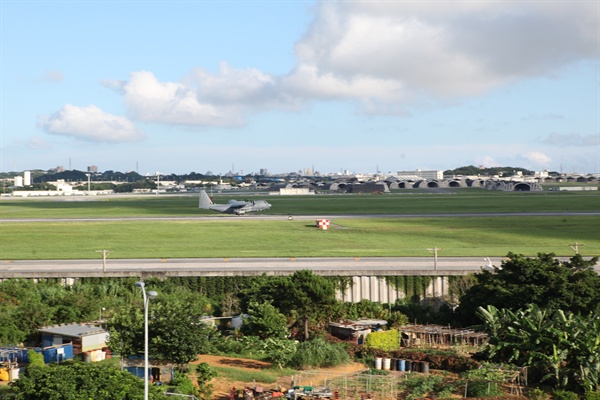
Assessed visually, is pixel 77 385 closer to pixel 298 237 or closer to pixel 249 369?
pixel 249 369

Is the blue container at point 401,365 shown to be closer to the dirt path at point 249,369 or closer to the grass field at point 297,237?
the dirt path at point 249,369

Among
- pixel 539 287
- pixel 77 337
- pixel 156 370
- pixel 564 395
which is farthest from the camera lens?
pixel 539 287

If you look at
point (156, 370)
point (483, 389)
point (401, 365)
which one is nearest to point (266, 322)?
point (156, 370)

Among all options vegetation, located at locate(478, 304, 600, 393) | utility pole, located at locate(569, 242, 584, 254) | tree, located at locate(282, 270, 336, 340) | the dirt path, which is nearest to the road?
utility pole, located at locate(569, 242, 584, 254)

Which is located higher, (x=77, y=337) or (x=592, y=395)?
(x=77, y=337)

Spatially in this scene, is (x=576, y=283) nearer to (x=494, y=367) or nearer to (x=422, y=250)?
(x=494, y=367)

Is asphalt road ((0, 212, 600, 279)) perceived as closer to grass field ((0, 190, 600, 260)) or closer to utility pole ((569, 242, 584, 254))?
utility pole ((569, 242, 584, 254))
